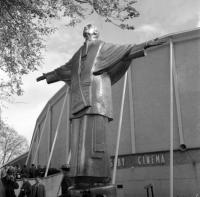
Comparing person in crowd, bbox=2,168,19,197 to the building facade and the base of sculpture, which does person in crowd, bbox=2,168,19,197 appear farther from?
the building facade

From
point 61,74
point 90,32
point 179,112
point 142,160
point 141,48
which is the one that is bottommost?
point 142,160

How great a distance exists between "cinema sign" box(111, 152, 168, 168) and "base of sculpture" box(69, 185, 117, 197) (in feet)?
43.1

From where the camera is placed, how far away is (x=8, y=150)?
1982 inches

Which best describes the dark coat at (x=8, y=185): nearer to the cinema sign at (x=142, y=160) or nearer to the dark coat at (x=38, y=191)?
the dark coat at (x=38, y=191)

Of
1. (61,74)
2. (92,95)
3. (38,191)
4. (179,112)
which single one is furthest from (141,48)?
(179,112)

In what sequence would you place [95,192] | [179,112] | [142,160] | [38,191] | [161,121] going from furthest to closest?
1. [161,121]
2. [142,160]
3. [179,112]
4. [38,191]
5. [95,192]

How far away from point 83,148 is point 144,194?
13.3 m

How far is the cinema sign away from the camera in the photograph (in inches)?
658

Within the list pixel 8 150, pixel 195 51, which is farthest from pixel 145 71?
pixel 8 150

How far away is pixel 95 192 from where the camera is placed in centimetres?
385

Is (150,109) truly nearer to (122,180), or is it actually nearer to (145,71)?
(145,71)

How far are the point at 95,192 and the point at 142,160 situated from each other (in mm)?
13789

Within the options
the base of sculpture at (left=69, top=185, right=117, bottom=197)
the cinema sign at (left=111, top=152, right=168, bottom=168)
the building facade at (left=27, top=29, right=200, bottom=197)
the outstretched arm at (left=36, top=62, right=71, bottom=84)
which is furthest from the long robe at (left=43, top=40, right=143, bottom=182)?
the cinema sign at (left=111, top=152, right=168, bottom=168)

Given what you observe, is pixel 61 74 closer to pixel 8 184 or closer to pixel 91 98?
pixel 91 98
